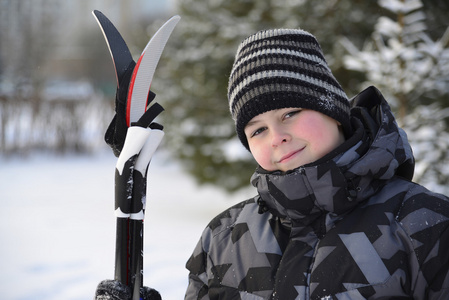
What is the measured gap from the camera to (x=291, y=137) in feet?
4.82

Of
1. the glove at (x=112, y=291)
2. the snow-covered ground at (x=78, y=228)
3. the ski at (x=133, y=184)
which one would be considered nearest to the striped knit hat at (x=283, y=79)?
the ski at (x=133, y=184)

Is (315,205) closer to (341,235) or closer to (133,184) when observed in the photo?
(341,235)

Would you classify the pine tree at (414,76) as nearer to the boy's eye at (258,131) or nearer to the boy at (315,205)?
the boy at (315,205)

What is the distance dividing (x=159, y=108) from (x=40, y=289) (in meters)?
2.88

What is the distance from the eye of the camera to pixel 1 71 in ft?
32.5

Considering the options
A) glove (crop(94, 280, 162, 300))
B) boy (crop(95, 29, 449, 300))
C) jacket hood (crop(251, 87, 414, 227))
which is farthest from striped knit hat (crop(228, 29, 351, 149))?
glove (crop(94, 280, 162, 300))

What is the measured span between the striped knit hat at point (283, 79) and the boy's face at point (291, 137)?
0.03 metres

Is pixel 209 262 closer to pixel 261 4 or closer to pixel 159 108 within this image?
pixel 159 108

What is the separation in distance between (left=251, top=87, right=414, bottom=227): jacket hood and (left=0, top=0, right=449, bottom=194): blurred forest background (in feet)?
6.85

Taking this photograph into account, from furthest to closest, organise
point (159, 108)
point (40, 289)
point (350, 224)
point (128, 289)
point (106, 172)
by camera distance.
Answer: point (106, 172) < point (40, 289) < point (159, 108) < point (128, 289) < point (350, 224)

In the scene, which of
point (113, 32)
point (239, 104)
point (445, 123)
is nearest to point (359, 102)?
point (239, 104)

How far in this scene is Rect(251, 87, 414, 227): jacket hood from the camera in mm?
1393

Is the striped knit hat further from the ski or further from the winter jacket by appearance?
the ski

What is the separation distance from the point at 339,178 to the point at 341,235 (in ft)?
0.51
